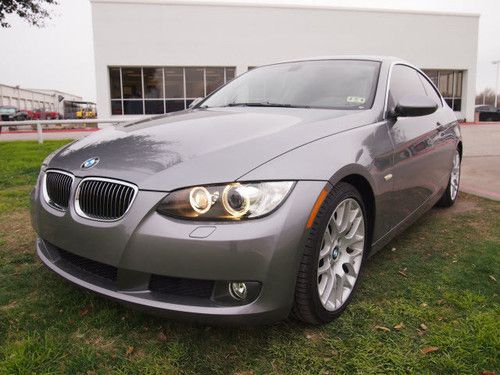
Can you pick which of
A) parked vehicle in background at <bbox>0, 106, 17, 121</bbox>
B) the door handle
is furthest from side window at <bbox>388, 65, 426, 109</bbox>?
parked vehicle in background at <bbox>0, 106, 17, 121</bbox>

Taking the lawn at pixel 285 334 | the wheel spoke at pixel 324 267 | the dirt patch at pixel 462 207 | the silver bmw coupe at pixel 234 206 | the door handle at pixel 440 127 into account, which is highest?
the door handle at pixel 440 127

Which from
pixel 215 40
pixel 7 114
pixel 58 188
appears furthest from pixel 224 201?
pixel 7 114

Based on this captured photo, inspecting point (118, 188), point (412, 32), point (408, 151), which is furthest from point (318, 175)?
point (412, 32)

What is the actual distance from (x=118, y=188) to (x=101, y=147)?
0.53m

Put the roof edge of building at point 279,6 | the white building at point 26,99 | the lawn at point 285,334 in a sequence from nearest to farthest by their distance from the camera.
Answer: the lawn at point 285,334 → the roof edge of building at point 279,6 → the white building at point 26,99

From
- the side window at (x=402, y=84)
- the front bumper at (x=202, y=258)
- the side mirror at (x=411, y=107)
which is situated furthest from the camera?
the side window at (x=402, y=84)

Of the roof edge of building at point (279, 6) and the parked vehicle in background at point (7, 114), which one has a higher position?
the roof edge of building at point (279, 6)

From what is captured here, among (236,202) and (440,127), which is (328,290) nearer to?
(236,202)

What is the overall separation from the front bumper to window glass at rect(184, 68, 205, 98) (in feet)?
72.8

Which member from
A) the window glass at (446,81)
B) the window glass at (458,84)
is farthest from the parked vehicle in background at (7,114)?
the window glass at (458,84)

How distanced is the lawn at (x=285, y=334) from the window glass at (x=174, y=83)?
21.1m

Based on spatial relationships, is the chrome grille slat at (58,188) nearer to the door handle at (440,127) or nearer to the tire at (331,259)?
the tire at (331,259)

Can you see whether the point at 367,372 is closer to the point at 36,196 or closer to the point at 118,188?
the point at 118,188

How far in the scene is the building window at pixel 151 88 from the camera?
75.9ft
